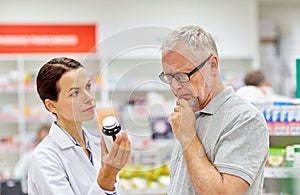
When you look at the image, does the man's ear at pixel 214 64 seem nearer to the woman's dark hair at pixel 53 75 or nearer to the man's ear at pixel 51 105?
the woman's dark hair at pixel 53 75

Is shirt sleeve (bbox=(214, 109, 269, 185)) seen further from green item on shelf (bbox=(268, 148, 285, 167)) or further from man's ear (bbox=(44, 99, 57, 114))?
green item on shelf (bbox=(268, 148, 285, 167))

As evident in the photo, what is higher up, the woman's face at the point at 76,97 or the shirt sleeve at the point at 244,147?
the woman's face at the point at 76,97

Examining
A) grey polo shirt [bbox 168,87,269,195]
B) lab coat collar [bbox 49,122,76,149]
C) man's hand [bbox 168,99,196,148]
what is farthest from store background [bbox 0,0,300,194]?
man's hand [bbox 168,99,196,148]

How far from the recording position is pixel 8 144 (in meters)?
8.19

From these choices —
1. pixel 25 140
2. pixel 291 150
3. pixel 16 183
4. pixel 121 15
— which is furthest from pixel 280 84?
pixel 291 150

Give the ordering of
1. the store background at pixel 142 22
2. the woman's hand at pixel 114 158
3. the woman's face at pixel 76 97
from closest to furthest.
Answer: the woman's hand at pixel 114 158 → the woman's face at pixel 76 97 → the store background at pixel 142 22

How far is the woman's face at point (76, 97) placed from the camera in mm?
2066

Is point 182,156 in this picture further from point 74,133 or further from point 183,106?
point 74,133

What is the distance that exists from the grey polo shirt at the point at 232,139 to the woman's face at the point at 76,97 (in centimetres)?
40

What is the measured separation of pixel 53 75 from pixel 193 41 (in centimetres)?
61

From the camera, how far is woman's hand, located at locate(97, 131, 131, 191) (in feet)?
6.09

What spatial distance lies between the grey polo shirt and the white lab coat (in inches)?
14.4

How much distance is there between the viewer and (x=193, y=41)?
76.2 inches

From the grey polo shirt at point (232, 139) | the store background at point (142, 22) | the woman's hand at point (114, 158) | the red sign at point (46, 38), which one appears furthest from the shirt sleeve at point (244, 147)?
the red sign at point (46, 38)
